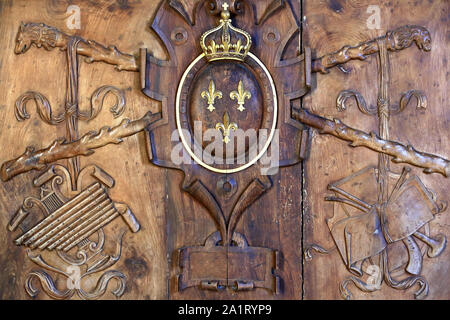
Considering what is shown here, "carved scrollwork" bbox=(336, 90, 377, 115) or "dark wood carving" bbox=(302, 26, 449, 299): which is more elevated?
"carved scrollwork" bbox=(336, 90, 377, 115)

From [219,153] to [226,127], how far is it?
86 mm

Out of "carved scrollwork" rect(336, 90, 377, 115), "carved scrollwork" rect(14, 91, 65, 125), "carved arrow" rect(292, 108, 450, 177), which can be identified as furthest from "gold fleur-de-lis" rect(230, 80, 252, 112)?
"carved scrollwork" rect(14, 91, 65, 125)

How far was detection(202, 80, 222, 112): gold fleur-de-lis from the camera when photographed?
1705mm

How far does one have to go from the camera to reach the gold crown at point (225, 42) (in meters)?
1.68

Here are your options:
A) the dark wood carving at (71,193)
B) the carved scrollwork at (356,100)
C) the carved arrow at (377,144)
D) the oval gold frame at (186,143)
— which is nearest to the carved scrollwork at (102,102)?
the dark wood carving at (71,193)

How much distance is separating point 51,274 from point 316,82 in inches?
40.9

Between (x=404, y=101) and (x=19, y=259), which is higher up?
(x=404, y=101)

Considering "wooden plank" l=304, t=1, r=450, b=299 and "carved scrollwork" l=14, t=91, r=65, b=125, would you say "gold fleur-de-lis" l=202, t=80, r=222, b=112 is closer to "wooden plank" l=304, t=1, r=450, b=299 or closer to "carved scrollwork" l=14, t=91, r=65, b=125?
"wooden plank" l=304, t=1, r=450, b=299

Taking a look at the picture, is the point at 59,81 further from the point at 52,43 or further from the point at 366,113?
the point at 366,113

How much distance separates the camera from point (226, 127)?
67.1 inches

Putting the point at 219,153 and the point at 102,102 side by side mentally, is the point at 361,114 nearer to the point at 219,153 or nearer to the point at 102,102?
the point at 219,153

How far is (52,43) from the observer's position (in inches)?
68.0
